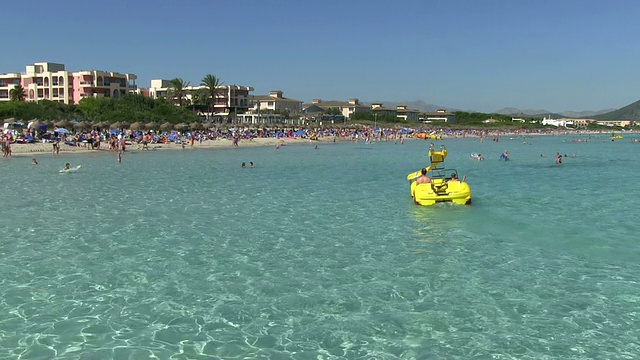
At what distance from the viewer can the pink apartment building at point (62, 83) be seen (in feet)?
266

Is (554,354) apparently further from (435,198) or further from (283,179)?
(283,179)

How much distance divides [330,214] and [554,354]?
32.6ft

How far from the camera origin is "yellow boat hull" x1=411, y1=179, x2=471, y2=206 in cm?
1688

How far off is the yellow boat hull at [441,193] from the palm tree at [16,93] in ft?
252

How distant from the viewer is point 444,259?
34.8 feet

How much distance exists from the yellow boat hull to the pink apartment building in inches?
2899

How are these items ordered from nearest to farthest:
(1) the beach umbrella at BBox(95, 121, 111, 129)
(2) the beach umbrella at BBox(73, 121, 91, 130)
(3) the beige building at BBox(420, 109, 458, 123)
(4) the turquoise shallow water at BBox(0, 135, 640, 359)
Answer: (4) the turquoise shallow water at BBox(0, 135, 640, 359), (2) the beach umbrella at BBox(73, 121, 91, 130), (1) the beach umbrella at BBox(95, 121, 111, 129), (3) the beige building at BBox(420, 109, 458, 123)

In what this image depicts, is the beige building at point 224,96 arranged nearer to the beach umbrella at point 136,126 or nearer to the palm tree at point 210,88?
the palm tree at point 210,88

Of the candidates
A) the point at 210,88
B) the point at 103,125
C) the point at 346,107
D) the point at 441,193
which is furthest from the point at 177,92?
the point at 441,193

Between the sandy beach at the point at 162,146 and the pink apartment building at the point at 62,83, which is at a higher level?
the pink apartment building at the point at 62,83

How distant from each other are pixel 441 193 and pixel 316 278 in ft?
28.0

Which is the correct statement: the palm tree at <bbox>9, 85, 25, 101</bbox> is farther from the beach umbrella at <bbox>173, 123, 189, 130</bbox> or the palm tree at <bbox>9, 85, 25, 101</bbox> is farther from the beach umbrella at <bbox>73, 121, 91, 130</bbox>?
the beach umbrella at <bbox>73, 121, 91, 130</bbox>

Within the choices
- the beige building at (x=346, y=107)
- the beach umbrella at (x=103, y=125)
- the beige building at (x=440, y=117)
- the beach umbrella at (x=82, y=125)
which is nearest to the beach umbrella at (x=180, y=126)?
the beach umbrella at (x=103, y=125)

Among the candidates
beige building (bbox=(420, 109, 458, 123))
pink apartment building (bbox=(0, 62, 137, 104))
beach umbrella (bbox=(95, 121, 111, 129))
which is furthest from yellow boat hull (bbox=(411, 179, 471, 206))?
beige building (bbox=(420, 109, 458, 123))
